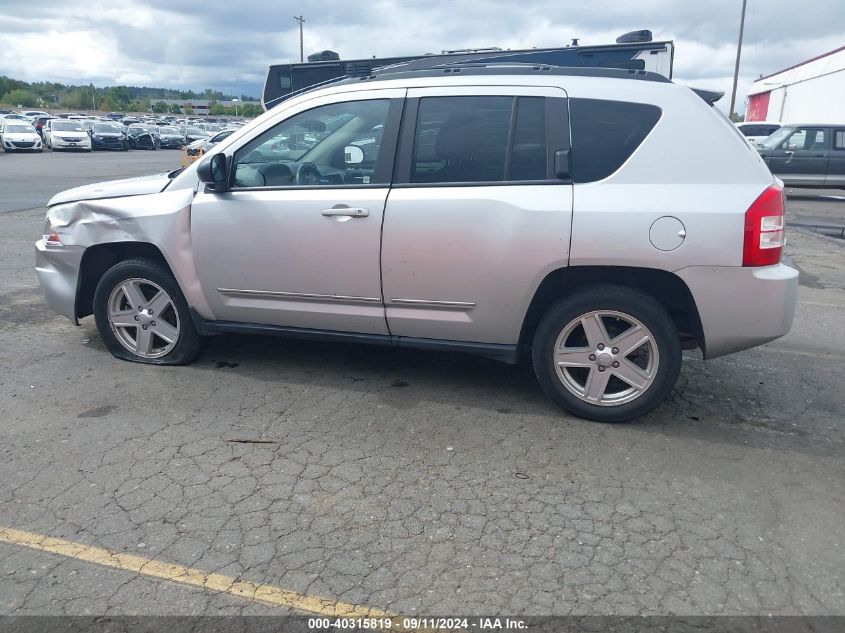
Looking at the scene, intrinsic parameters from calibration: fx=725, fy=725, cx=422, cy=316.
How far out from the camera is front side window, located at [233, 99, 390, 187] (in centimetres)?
448

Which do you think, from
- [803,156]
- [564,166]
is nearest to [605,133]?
[564,166]

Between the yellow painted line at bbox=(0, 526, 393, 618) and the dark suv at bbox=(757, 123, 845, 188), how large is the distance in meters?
17.9

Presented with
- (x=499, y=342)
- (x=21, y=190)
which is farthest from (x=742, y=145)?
(x=21, y=190)

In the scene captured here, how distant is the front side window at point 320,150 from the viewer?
4480 mm

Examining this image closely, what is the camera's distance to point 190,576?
2846mm

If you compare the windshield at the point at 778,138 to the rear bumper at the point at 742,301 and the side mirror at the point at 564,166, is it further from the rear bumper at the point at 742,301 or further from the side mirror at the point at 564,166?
the side mirror at the point at 564,166

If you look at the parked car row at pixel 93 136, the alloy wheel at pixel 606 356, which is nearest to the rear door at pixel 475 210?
the alloy wheel at pixel 606 356

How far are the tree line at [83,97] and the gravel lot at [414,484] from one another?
412 feet

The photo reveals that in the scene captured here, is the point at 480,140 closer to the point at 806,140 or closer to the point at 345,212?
the point at 345,212

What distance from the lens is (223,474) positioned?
362 centimetres

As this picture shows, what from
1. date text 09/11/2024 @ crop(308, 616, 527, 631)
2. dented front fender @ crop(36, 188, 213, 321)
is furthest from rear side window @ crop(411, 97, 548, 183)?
date text 09/11/2024 @ crop(308, 616, 527, 631)

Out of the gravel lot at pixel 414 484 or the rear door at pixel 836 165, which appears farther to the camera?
the rear door at pixel 836 165

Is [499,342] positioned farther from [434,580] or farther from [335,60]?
[335,60]

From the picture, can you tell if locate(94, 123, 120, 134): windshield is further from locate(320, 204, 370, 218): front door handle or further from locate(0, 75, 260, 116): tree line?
locate(0, 75, 260, 116): tree line
